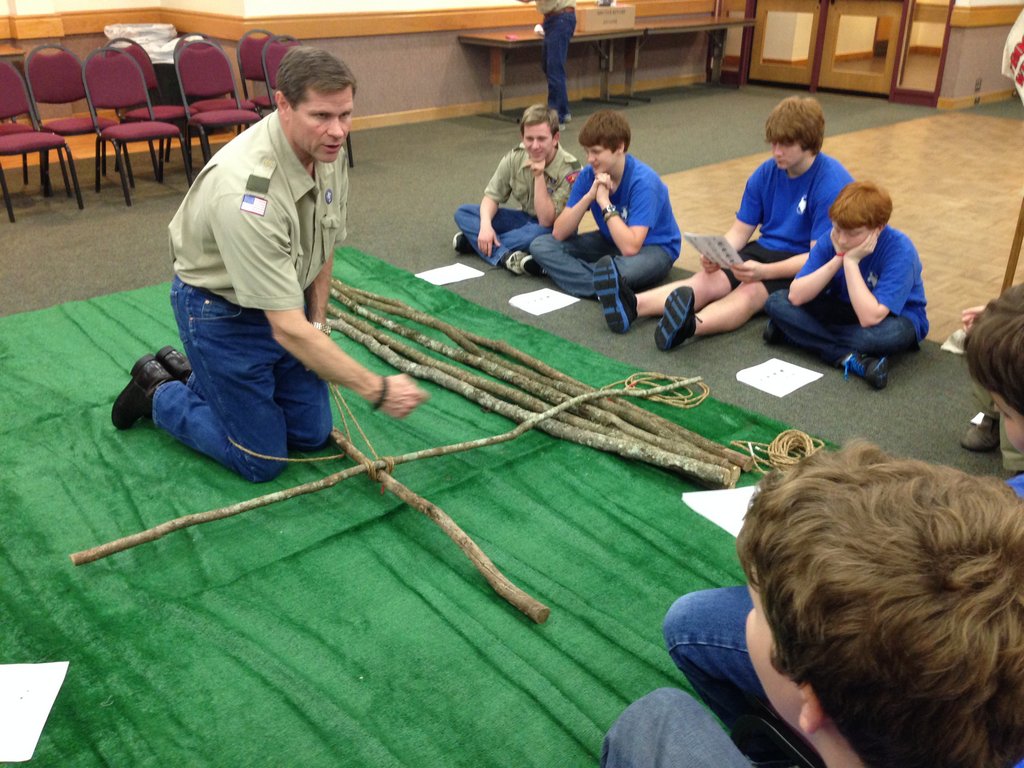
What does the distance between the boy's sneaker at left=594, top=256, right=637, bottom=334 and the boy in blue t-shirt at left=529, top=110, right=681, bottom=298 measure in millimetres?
21

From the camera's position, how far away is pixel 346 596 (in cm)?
216

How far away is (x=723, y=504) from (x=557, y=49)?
6.41 metres

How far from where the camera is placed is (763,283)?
3.71 m

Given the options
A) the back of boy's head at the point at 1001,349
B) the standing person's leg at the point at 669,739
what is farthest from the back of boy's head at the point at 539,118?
the standing person's leg at the point at 669,739

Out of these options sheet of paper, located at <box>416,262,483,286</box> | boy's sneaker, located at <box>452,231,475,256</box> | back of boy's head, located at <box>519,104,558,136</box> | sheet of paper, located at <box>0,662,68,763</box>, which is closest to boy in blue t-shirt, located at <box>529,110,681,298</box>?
back of boy's head, located at <box>519,104,558,136</box>

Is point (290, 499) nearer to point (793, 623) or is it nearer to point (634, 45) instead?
point (793, 623)

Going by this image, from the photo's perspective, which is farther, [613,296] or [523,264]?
[523,264]

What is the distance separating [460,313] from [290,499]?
1569 mm

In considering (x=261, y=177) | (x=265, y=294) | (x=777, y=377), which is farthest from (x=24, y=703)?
(x=777, y=377)

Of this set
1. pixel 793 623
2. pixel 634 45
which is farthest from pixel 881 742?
pixel 634 45

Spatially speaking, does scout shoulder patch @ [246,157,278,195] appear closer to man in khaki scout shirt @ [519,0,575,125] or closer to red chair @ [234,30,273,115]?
red chair @ [234,30,273,115]

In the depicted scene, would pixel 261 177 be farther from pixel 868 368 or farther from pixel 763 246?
pixel 763 246

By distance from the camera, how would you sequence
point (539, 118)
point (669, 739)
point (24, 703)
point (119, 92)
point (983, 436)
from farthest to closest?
point (119, 92)
point (539, 118)
point (983, 436)
point (24, 703)
point (669, 739)

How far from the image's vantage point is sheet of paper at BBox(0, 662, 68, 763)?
1.74 metres
